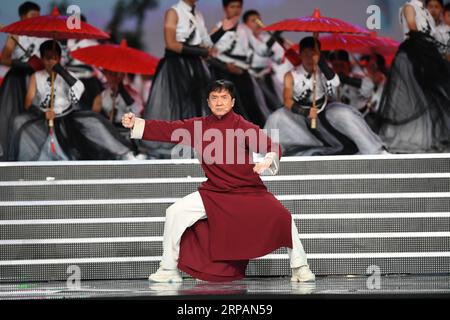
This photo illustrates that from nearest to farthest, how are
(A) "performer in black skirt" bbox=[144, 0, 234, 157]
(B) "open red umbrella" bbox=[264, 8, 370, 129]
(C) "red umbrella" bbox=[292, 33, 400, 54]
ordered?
(B) "open red umbrella" bbox=[264, 8, 370, 129], (C) "red umbrella" bbox=[292, 33, 400, 54], (A) "performer in black skirt" bbox=[144, 0, 234, 157]

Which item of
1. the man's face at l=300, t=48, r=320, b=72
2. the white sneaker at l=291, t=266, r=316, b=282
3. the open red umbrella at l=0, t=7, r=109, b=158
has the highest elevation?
the open red umbrella at l=0, t=7, r=109, b=158

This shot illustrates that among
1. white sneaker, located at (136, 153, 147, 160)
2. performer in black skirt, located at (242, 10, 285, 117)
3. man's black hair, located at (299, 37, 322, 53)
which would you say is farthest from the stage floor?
man's black hair, located at (299, 37, 322, 53)

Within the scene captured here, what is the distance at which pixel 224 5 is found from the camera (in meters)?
9.37

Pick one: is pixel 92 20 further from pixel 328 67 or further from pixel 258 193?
pixel 258 193

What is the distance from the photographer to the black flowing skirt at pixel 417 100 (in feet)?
30.3

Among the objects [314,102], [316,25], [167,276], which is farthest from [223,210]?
[314,102]

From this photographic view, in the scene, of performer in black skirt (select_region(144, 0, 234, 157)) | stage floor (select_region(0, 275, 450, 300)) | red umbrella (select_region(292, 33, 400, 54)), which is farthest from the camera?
performer in black skirt (select_region(144, 0, 234, 157))

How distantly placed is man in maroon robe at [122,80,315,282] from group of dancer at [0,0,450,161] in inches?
75.4

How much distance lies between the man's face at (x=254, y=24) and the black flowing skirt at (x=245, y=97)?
387 millimetres

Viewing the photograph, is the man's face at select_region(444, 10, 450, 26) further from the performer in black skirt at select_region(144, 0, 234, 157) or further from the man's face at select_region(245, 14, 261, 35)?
the performer in black skirt at select_region(144, 0, 234, 157)

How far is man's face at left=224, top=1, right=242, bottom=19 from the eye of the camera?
369 inches

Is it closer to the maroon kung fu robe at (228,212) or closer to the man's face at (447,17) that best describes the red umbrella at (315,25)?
the man's face at (447,17)

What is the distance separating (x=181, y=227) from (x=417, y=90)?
310 centimetres

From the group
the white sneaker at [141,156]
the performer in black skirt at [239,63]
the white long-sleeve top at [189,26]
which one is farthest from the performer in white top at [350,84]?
the white sneaker at [141,156]
